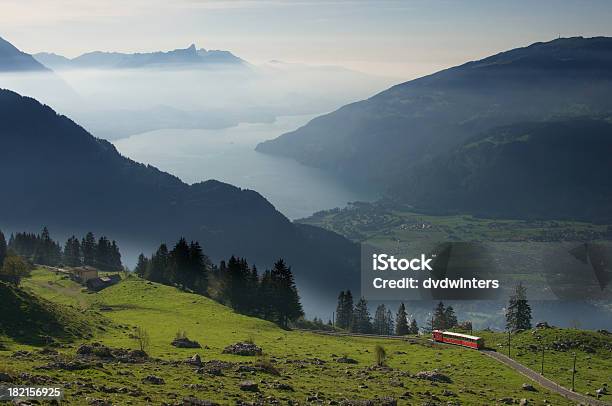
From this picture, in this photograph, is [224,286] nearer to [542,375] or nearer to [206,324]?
[206,324]

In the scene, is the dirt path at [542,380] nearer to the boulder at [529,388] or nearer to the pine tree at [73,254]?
the boulder at [529,388]

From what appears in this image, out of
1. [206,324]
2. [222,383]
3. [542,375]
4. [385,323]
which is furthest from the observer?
[385,323]

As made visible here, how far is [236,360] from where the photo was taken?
7919cm

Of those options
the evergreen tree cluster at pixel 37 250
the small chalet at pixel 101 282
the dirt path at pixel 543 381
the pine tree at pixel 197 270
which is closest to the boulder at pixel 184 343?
the dirt path at pixel 543 381

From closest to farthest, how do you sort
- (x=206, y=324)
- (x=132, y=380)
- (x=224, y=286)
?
(x=132, y=380)
(x=206, y=324)
(x=224, y=286)

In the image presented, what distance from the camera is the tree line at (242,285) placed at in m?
138

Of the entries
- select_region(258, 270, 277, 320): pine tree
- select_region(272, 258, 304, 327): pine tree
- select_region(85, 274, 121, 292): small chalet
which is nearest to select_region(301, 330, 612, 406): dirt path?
select_region(272, 258, 304, 327): pine tree

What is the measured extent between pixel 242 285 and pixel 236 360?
6292 cm

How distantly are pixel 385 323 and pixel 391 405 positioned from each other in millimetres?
125473

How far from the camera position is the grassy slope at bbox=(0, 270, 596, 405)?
57.2 m

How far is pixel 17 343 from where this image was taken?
75.4m

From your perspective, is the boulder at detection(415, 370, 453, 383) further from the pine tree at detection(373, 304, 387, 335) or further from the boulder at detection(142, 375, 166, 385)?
the pine tree at detection(373, 304, 387, 335)

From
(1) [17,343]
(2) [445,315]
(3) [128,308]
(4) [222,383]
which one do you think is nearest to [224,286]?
(3) [128,308]

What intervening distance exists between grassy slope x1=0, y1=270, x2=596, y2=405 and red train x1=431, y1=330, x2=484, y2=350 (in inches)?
116
